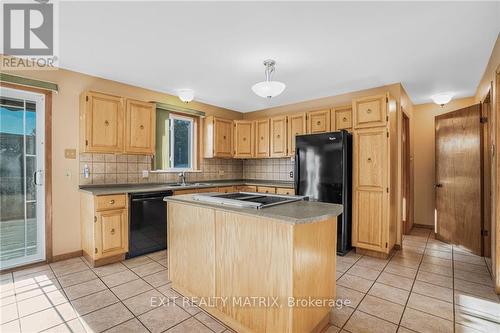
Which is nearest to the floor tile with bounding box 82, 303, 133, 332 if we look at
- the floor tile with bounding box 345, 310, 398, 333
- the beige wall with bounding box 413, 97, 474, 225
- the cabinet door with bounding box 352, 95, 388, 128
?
the floor tile with bounding box 345, 310, 398, 333

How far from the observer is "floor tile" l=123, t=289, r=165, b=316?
208cm

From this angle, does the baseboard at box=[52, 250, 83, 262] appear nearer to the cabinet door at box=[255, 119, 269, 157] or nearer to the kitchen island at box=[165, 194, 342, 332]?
the kitchen island at box=[165, 194, 342, 332]

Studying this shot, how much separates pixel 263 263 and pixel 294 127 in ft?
10.3

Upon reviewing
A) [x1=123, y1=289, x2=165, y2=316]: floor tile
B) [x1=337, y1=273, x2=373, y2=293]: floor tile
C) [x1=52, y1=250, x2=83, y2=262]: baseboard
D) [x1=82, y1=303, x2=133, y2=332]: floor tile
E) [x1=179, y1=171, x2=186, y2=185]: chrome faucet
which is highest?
[x1=179, y1=171, x2=186, y2=185]: chrome faucet

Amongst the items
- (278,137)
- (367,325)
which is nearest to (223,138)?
(278,137)

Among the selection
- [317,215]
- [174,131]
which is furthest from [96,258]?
[317,215]

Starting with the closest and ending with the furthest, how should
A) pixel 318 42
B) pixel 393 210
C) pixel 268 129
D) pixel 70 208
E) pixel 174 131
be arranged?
1. pixel 318 42
2. pixel 70 208
3. pixel 393 210
4. pixel 174 131
5. pixel 268 129

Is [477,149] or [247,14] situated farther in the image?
[477,149]

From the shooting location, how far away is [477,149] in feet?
11.5

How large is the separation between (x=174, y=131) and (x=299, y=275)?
3603mm

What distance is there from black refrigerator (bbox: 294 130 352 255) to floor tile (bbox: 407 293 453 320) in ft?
3.81

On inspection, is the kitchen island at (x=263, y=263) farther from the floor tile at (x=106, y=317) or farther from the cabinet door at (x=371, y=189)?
the cabinet door at (x=371, y=189)

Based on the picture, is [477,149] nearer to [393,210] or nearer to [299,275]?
[393,210]

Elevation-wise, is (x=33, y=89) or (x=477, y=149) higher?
(x=33, y=89)
